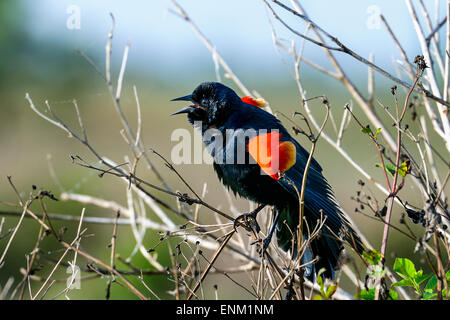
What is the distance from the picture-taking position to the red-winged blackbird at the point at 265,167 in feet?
8.07

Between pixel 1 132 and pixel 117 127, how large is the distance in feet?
16.6

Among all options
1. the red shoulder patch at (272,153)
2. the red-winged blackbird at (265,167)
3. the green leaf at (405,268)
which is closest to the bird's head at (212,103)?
the red-winged blackbird at (265,167)

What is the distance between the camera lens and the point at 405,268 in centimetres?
164

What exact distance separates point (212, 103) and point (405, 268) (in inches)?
67.2

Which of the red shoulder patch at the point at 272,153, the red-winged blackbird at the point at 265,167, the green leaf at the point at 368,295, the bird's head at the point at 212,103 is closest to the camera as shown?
the green leaf at the point at 368,295

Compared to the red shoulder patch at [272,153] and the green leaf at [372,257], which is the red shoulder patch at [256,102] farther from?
the green leaf at [372,257]

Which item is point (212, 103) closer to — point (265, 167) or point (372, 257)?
point (265, 167)

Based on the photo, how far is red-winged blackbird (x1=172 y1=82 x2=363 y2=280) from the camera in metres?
2.46

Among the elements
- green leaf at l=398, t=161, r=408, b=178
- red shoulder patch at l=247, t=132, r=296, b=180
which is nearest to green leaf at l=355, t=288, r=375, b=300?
green leaf at l=398, t=161, r=408, b=178

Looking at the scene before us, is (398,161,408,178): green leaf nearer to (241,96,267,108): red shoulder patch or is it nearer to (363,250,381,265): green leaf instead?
(363,250,381,265): green leaf

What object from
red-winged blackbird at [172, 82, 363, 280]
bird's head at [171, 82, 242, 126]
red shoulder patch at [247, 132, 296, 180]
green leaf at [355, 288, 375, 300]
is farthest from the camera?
bird's head at [171, 82, 242, 126]

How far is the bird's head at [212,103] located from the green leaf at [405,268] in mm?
1587
